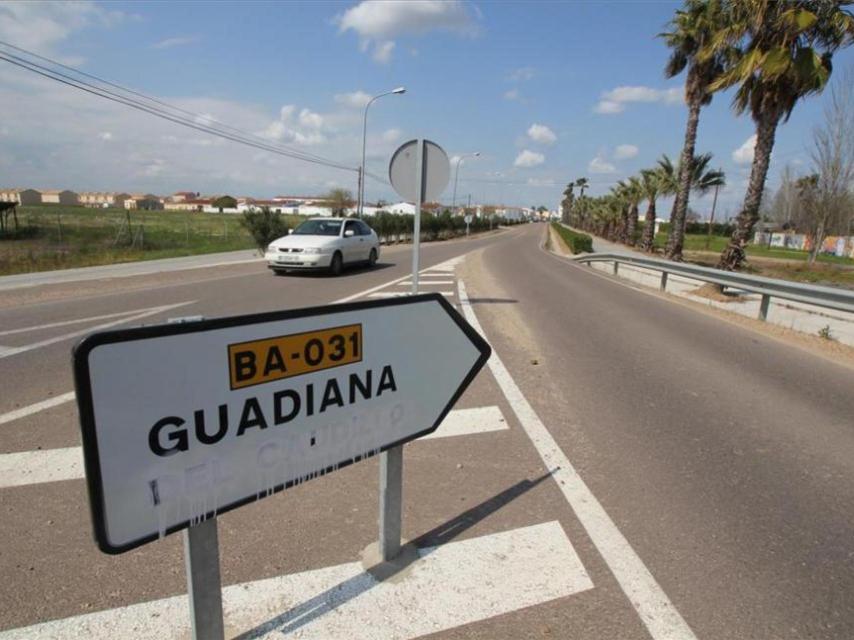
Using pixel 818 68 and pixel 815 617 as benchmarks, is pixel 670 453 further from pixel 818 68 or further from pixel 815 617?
pixel 818 68

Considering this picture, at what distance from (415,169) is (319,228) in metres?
9.30

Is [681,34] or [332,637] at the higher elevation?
[681,34]

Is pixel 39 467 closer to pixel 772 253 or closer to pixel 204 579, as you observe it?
pixel 204 579

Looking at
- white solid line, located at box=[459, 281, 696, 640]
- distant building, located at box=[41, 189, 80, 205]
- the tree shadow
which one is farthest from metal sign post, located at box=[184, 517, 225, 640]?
distant building, located at box=[41, 189, 80, 205]

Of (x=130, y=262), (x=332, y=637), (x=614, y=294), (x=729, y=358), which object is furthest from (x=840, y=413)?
(x=130, y=262)

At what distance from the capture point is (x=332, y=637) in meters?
2.12

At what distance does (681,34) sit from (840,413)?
2530 centimetres

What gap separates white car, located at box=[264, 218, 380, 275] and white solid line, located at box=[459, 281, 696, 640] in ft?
35.6

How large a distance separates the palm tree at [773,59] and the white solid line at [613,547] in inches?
586

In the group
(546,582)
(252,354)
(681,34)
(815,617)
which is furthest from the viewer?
(681,34)

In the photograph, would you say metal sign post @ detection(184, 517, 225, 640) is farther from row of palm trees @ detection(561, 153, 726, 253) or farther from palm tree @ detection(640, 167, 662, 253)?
palm tree @ detection(640, 167, 662, 253)

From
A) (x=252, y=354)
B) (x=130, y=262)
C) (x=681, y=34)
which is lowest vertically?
(x=130, y=262)

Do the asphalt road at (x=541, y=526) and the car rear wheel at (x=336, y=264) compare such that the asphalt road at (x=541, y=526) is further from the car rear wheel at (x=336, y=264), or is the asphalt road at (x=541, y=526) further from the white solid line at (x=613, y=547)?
the car rear wheel at (x=336, y=264)

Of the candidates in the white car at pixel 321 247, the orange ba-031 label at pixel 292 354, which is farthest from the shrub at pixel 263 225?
the orange ba-031 label at pixel 292 354
